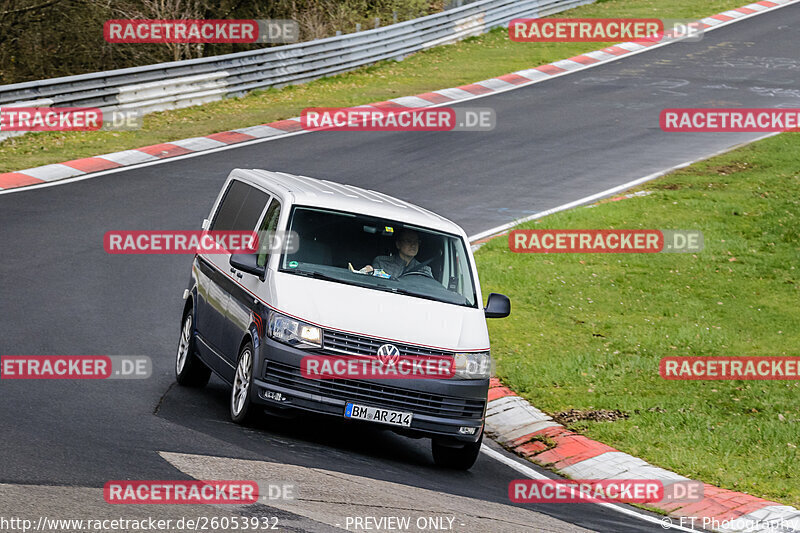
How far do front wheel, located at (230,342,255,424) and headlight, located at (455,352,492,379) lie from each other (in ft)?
5.42

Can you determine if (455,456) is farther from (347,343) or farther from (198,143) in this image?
(198,143)

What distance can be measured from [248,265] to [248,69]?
18.6 m

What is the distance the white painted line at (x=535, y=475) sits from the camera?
8.52 metres

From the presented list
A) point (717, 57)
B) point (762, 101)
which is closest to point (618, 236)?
point (762, 101)

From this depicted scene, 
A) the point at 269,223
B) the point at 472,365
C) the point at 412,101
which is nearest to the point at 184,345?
the point at 269,223

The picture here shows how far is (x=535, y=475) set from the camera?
31.4ft

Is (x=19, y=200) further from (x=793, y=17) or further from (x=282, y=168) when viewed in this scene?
(x=793, y=17)

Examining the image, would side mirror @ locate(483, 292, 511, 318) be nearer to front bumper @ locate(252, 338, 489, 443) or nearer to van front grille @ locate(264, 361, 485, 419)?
front bumper @ locate(252, 338, 489, 443)

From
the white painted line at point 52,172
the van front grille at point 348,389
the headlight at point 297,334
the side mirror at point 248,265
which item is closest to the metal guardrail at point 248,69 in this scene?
the white painted line at point 52,172

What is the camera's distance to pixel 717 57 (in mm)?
32812

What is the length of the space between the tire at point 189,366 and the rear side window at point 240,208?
3.25 ft

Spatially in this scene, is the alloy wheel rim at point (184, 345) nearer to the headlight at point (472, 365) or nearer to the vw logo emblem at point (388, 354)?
the vw logo emblem at point (388, 354)

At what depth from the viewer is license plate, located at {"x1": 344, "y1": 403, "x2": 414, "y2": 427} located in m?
8.78

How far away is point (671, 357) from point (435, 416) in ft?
14.7
